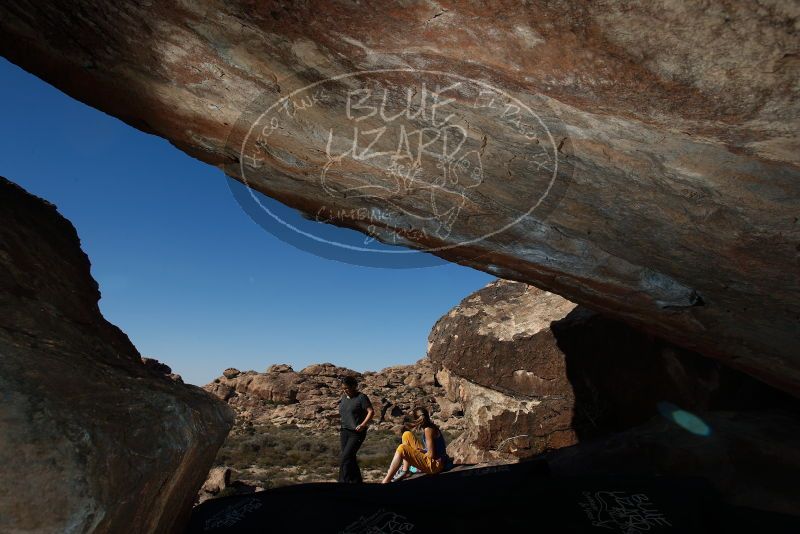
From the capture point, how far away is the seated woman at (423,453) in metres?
7.61

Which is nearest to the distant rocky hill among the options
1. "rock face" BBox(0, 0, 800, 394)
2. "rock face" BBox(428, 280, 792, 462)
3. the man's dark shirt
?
the man's dark shirt

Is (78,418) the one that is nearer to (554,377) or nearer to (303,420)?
(554,377)

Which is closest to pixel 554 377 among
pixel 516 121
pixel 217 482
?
pixel 217 482

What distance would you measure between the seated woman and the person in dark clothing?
1.85 ft

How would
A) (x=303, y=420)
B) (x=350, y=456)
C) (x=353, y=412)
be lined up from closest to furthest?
(x=350, y=456) < (x=353, y=412) < (x=303, y=420)

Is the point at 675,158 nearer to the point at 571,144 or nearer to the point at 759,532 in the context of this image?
the point at 571,144

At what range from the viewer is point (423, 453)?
25.4ft

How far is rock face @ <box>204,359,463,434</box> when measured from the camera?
26.2 m

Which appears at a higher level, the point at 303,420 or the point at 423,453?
the point at 303,420

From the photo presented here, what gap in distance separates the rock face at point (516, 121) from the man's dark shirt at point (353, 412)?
331 centimetres

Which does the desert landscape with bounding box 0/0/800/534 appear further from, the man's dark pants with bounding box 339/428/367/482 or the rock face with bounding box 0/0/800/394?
the man's dark pants with bounding box 339/428/367/482

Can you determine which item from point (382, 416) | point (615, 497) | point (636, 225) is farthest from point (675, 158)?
point (382, 416)

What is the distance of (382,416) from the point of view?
26031 mm

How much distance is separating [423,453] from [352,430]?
115 cm
